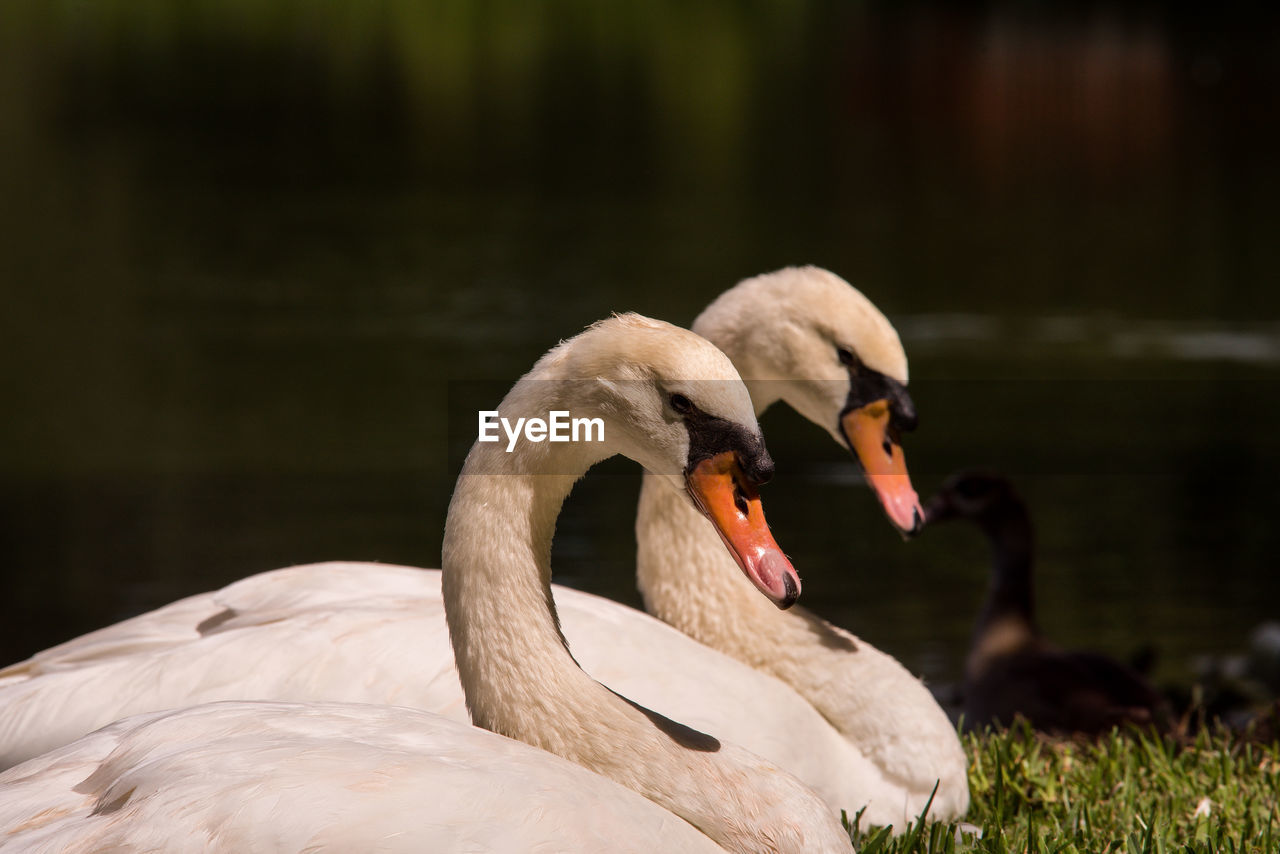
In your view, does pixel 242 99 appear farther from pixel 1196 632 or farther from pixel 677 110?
pixel 1196 632

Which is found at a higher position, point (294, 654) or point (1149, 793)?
point (294, 654)

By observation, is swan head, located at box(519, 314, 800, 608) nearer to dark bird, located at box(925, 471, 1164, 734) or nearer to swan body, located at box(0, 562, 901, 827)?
swan body, located at box(0, 562, 901, 827)

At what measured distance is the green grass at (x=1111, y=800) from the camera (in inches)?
169

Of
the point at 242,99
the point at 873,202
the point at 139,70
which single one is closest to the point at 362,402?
the point at 873,202

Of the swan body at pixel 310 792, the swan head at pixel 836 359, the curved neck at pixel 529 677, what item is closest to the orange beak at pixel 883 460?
the swan head at pixel 836 359

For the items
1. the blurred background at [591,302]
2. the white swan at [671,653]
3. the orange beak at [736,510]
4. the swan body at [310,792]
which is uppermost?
the orange beak at [736,510]

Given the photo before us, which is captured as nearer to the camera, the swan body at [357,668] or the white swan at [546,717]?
the white swan at [546,717]

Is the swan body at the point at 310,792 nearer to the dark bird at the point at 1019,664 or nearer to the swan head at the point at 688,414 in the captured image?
the swan head at the point at 688,414

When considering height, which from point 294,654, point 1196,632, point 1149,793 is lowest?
point 1196,632

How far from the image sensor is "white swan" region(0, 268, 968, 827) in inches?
165

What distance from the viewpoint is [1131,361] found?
1936cm

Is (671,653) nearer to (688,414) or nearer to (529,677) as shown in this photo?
Answer: (529,677)

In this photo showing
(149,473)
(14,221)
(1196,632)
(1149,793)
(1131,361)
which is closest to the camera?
(1149,793)

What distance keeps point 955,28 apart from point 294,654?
99745mm
